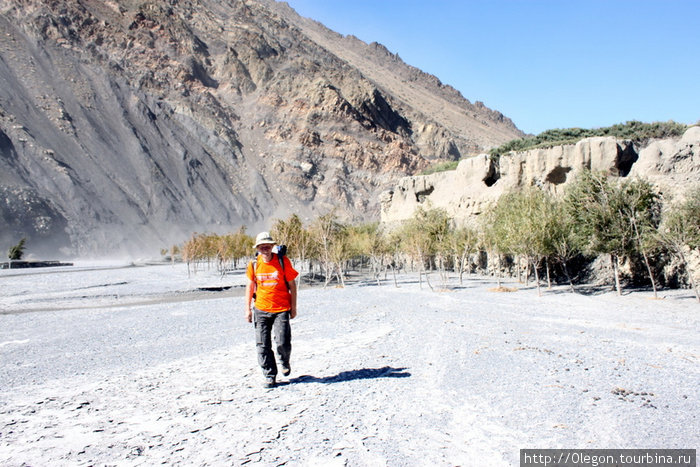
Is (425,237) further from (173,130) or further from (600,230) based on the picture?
(173,130)

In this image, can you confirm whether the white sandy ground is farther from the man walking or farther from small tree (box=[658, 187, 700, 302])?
small tree (box=[658, 187, 700, 302])

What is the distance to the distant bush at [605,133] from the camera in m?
34.9

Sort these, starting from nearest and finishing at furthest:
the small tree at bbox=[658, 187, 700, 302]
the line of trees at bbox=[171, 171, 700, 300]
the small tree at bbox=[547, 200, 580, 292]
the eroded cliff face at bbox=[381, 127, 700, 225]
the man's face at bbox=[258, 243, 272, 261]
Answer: the man's face at bbox=[258, 243, 272, 261] → the small tree at bbox=[658, 187, 700, 302] → the line of trees at bbox=[171, 171, 700, 300] → the small tree at bbox=[547, 200, 580, 292] → the eroded cliff face at bbox=[381, 127, 700, 225]

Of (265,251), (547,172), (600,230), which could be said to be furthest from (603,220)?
(265,251)

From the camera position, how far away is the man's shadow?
5867 millimetres

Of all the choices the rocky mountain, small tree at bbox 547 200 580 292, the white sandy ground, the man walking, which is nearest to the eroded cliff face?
small tree at bbox 547 200 580 292

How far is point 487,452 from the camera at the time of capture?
3.75m

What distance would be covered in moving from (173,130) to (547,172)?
72.6 m

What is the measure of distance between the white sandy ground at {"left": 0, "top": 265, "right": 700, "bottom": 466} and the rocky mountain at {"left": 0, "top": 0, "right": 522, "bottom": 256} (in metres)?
61.1

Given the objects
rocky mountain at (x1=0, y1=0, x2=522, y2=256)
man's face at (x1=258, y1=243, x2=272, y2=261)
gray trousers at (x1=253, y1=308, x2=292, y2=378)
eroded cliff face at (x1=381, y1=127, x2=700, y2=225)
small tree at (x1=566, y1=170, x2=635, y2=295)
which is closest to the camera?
gray trousers at (x1=253, y1=308, x2=292, y2=378)

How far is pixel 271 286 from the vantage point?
5.47 meters

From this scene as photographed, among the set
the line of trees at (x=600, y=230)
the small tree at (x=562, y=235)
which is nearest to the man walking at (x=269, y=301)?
the line of trees at (x=600, y=230)

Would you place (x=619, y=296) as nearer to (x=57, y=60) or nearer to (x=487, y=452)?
(x=487, y=452)

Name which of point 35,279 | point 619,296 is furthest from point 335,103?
point 619,296
